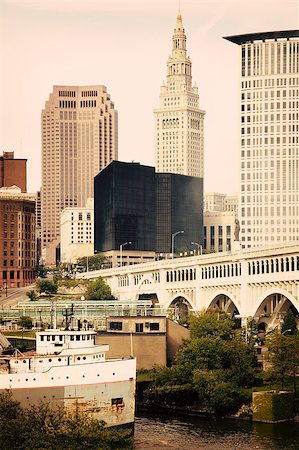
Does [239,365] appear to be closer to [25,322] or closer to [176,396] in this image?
[176,396]

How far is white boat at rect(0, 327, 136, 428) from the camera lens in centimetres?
8725

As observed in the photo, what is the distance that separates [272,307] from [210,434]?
69.1 metres

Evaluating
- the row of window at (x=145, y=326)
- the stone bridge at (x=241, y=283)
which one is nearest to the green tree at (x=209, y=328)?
the row of window at (x=145, y=326)

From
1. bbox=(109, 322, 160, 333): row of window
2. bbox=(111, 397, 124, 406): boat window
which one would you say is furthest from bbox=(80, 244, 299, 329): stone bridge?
bbox=(111, 397, 124, 406): boat window

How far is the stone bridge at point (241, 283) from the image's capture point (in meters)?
152

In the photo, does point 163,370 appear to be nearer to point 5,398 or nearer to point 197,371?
point 197,371

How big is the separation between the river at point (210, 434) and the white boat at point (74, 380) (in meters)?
3.86

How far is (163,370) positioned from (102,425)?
35147 mm

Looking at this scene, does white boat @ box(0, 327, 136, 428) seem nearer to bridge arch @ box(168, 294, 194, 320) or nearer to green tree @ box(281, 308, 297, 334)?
green tree @ box(281, 308, 297, 334)

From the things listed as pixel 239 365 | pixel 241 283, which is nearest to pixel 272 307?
pixel 241 283

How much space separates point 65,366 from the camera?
8756cm

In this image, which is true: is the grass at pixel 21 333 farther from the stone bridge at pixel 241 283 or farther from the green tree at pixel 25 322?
the stone bridge at pixel 241 283

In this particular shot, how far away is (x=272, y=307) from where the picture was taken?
543 ft

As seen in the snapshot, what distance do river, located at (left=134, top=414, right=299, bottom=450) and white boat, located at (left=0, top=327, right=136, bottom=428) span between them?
386cm
